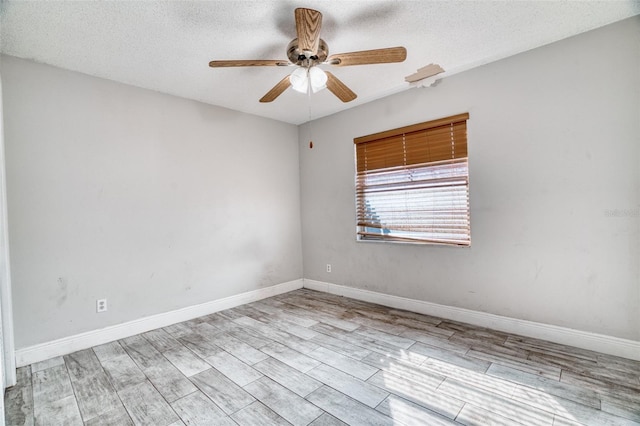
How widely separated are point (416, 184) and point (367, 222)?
2.66ft

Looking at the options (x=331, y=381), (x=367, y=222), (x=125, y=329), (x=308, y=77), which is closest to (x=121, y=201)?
(x=125, y=329)

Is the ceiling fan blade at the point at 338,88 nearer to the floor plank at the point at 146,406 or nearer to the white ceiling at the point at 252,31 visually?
the white ceiling at the point at 252,31

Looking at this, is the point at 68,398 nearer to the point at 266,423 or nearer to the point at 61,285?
the point at 61,285

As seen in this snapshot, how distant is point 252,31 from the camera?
2.23 metres

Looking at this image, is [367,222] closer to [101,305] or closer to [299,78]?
[299,78]

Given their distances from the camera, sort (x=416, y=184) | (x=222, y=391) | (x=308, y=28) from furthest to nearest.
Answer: (x=416, y=184) < (x=222, y=391) < (x=308, y=28)

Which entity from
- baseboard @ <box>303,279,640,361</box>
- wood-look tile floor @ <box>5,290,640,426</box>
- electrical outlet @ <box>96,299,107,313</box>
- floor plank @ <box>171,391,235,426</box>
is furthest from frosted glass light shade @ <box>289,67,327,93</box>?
electrical outlet @ <box>96,299,107,313</box>

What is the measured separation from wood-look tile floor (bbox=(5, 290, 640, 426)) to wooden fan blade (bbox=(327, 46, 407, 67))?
2.26 metres

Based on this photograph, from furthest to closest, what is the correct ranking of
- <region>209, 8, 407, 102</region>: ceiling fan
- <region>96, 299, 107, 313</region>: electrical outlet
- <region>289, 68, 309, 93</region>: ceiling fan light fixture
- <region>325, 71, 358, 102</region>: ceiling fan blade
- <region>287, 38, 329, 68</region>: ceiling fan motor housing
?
<region>96, 299, 107, 313</region>: electrical outlet
<region>325, 71, 358, 102</region>: ceiling fan blade
<region>289, 68, 309, 93</region>: ceiling fan light fixture
<region>287, 38, 329, 68</region>: ceiling fan motor housing
<region>209, 8, 407, 102</region>: ceiling fan

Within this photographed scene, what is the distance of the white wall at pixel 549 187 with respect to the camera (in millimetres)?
2258

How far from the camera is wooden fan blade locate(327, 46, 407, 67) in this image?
6.47ft

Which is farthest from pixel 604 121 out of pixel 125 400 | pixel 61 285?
pixel 61 285

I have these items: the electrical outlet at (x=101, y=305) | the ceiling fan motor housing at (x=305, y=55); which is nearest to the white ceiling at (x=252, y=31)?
the ceiling fan motor housing at (x=305, y=55)

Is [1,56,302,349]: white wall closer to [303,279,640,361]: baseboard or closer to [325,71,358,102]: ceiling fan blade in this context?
[303,279,640,361]: baseboard
